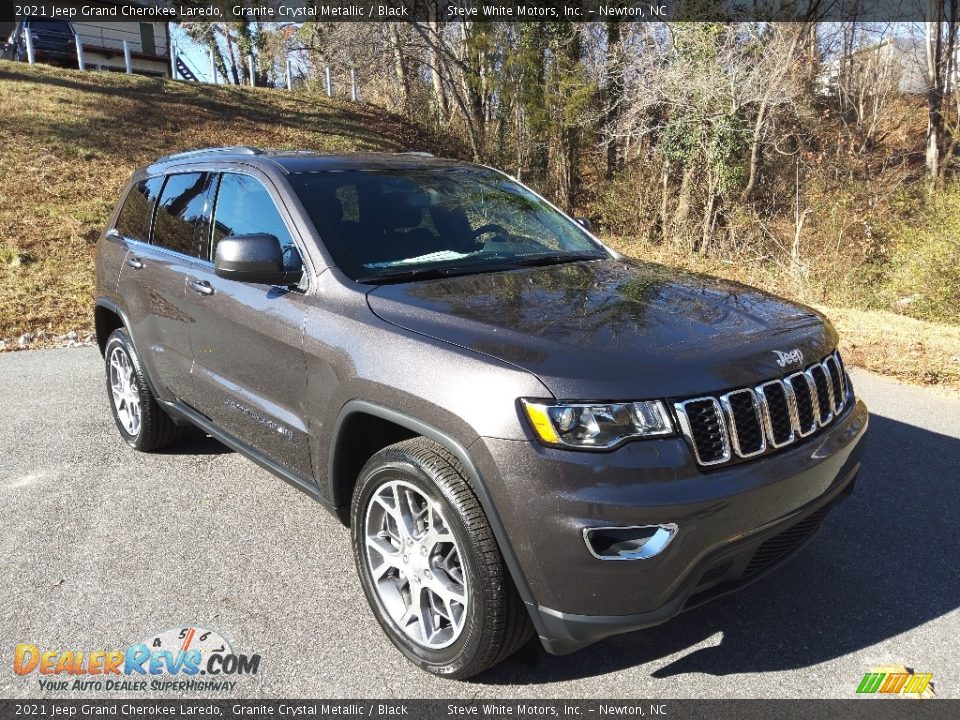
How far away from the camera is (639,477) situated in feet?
7.07

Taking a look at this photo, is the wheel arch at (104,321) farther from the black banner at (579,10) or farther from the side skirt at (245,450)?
the black banner at (579,10)

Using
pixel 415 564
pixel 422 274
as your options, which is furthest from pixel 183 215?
pixel 415 564

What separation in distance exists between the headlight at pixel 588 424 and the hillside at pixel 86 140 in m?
7.75

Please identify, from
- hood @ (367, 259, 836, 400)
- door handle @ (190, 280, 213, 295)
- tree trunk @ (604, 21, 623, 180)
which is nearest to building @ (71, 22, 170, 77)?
tree trunk @ (604, 21, 623, 180)

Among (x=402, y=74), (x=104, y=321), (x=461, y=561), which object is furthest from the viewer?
(x=402, y=74)

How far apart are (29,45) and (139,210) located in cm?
2442

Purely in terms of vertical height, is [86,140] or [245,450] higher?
[86,140]

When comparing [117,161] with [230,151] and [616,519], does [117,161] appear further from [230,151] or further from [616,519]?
[616,519]

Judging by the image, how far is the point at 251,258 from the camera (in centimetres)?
297

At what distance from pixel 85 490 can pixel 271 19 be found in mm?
35516

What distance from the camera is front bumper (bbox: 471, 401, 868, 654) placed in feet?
7.06

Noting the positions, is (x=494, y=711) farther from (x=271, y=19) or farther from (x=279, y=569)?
(x=271, y=19)

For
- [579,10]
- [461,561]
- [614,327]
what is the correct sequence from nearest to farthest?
[461,561] → [614,327] → [579,10]

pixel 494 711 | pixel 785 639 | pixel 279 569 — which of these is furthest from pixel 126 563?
pixel 785 639
